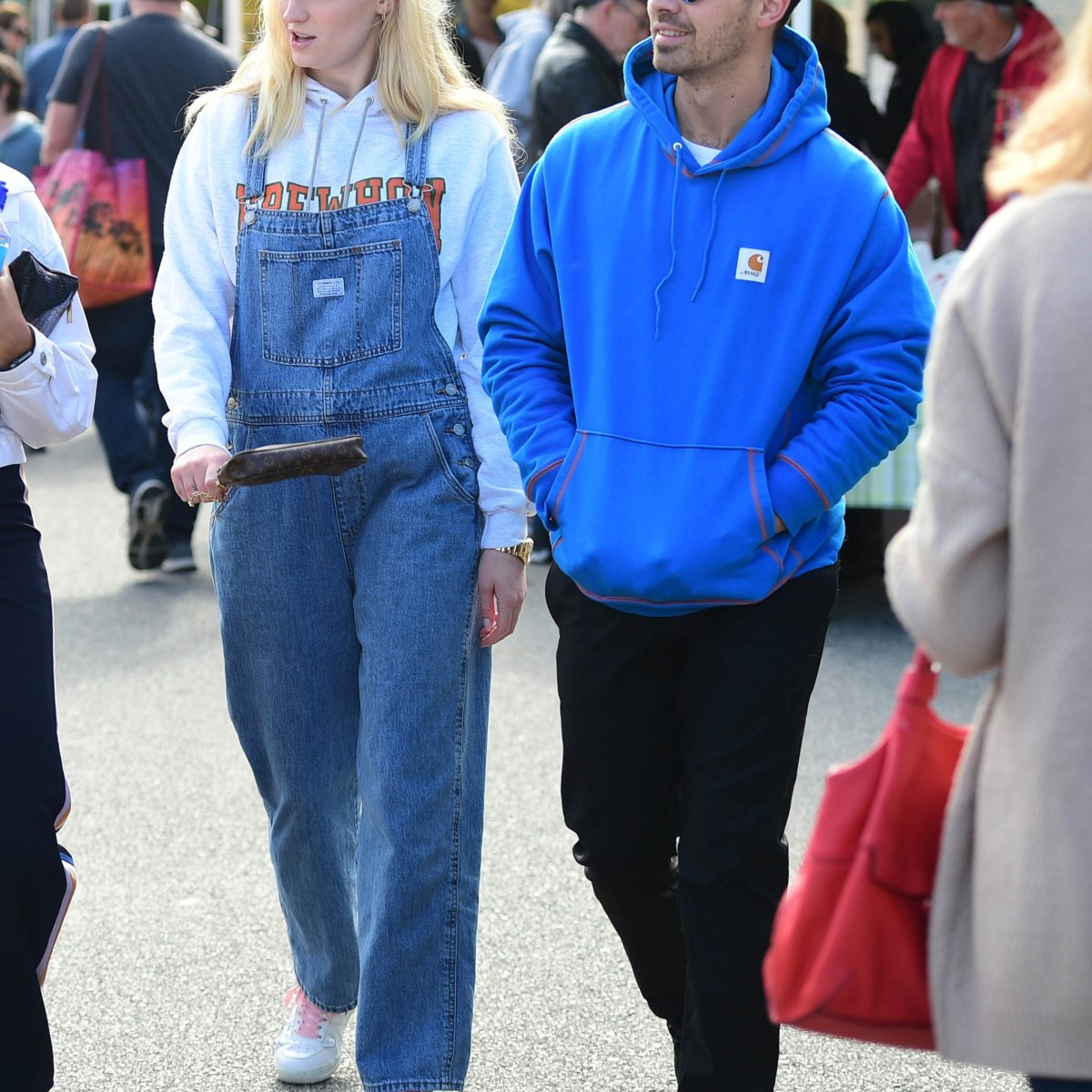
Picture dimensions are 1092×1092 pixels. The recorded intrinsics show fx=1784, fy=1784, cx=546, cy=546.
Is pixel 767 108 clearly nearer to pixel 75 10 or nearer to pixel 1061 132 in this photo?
pixel 1061 132

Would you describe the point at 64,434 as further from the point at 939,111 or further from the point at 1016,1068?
the point at 939,111

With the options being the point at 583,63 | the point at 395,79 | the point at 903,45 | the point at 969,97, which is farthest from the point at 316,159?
the point at 903,45

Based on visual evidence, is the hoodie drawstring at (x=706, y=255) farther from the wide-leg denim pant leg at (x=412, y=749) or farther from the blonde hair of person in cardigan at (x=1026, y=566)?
the blonde hair of person in cardigan at (x=1026, y=566)

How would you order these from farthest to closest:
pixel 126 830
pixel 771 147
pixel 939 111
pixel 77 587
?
1. pixel 77 587
2. pixel 939 111
3. pixel 126 830
4. pixel 771 147

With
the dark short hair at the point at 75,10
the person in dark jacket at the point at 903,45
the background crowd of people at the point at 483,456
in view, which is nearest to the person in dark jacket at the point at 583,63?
the person in dark jacket at the point at 903,45

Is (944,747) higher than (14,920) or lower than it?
higher

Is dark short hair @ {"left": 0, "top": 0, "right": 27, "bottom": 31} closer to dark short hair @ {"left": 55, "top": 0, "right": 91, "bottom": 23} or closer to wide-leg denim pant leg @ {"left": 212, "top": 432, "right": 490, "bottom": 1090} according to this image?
dark short hair @ {"left": 55, "top": 0, "right": 91, "bottom": 23}

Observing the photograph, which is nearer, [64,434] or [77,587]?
[64,434]

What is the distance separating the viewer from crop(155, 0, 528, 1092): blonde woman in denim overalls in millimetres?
2973

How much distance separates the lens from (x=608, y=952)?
13.0 ft

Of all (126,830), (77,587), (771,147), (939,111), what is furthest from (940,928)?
(77,587)

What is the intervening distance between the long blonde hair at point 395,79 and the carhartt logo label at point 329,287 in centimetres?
26

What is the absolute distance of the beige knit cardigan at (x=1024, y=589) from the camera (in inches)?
68.4

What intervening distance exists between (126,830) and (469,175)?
2.46 meters
